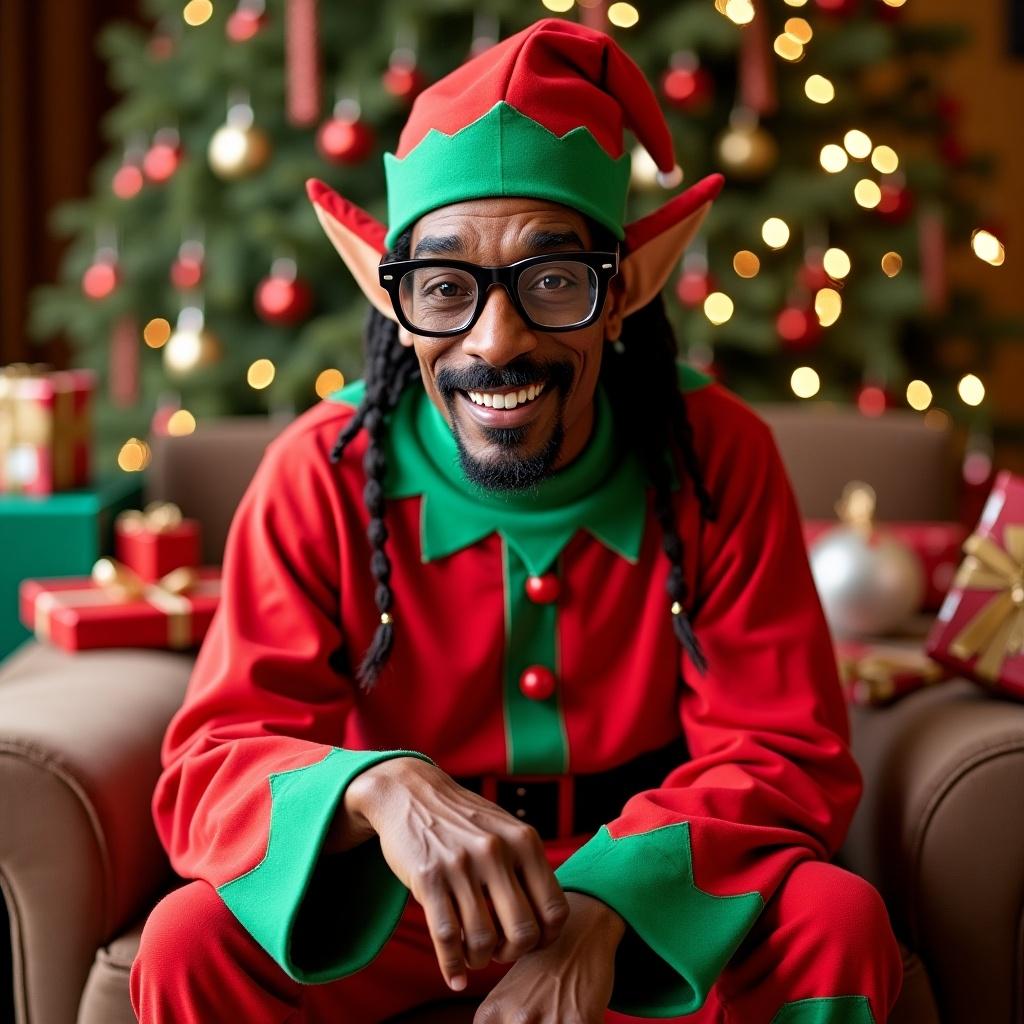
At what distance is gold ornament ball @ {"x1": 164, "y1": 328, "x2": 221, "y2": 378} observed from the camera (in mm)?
2738

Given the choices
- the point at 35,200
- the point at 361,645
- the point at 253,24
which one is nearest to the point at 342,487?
the point at 361,645

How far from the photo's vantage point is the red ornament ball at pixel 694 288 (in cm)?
266

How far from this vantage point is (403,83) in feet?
8.48

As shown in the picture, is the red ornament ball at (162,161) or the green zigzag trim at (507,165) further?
the red ornament ball at (162,161)

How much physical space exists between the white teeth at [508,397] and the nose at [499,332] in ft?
0.12

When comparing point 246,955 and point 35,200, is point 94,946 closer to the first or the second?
point 246,955

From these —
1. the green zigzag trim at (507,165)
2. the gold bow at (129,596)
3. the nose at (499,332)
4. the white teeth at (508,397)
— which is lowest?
the gold bow at (129,596)

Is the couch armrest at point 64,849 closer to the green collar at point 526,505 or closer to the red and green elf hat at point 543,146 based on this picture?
the green collar at point 526,505

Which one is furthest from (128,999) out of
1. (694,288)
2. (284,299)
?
(694,288)

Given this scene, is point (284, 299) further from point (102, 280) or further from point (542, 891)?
point (542, 891)

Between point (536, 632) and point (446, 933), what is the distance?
1.37ft

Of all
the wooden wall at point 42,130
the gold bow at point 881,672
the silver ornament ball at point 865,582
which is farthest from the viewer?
the wooden wall at point 42,130

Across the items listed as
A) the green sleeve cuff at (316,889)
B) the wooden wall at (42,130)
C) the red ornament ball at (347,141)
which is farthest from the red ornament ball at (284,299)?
the green sleeve cuff at (316,889)

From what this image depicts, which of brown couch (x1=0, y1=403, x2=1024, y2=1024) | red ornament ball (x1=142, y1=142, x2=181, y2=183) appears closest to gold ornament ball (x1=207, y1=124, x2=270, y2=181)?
red ornament ball (x1=142, y1=142, x2=181, y2=183)
